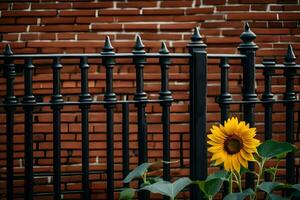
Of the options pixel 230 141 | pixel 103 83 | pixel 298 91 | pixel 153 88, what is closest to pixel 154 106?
pixel 153 88

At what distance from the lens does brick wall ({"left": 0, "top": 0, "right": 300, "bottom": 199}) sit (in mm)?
4031

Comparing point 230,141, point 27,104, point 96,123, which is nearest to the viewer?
point 230,141

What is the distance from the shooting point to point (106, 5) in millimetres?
4176

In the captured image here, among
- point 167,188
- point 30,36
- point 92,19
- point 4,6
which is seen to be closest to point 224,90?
point 167,188

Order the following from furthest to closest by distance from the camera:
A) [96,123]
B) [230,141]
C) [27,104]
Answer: [96,123] < [27,104] < [230,141]

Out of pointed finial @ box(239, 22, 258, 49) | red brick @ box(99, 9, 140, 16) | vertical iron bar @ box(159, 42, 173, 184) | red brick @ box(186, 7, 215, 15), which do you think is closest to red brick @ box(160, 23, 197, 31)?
red brick @ box(186, 7, 215, 15)

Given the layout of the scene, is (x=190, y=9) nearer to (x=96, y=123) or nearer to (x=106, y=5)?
(x=106, y=5)

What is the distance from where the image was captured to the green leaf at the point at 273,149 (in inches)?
87.9

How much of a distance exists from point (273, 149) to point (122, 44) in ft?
6.95

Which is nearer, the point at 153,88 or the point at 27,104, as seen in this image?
the point at 27,104

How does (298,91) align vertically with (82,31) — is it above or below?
below

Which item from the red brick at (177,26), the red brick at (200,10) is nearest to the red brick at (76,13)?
the red brick at (177,26)

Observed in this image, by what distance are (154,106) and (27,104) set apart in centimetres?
162

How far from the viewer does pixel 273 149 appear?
89.0 inches
